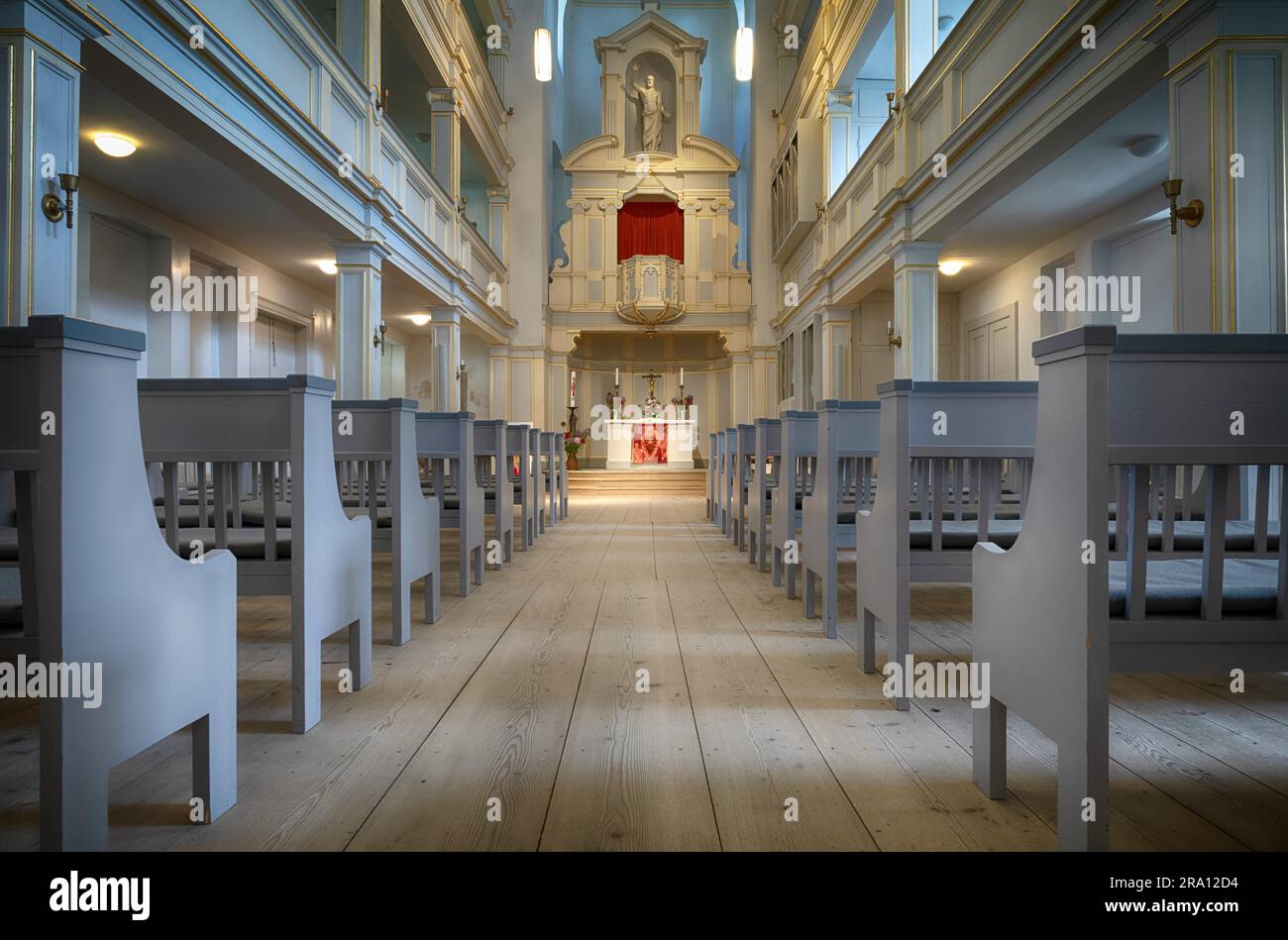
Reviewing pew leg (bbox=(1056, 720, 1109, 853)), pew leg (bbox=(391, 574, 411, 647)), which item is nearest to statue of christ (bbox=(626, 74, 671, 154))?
pew leg (bbox=(391, 574, 411, 647))

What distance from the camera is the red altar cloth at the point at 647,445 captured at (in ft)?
36.9

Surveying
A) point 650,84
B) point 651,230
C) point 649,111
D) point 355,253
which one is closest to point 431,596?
point 355,253

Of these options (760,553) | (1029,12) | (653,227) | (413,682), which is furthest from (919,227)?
(653,227)

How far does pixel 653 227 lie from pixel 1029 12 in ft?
30.5

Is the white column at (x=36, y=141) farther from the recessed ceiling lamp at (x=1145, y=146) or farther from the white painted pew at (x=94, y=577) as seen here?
the recessed ceiling lamp at (x=1145, y=146)

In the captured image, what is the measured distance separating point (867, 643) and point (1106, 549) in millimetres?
1243

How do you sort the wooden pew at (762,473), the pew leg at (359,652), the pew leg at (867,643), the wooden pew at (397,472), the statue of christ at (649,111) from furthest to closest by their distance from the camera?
the statue of christ at (649,111), the wooden pew at (762,473), the wooden pew at (397,472), the pew leg at (867,643), the pew leg at (359,652)

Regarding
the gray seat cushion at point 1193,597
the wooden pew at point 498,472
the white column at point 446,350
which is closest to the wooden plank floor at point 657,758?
the gray seat cushion at point 1193,597

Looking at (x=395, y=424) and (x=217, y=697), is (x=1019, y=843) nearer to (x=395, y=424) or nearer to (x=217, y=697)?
(x=217, y=697)

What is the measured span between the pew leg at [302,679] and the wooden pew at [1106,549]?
4.81 ft

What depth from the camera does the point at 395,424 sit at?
2.48 metres

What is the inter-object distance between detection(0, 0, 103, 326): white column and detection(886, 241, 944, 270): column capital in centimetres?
542

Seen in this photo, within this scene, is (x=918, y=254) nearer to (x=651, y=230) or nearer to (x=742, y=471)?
(x=742, y=471)

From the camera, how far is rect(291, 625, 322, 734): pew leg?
170 centimetres
